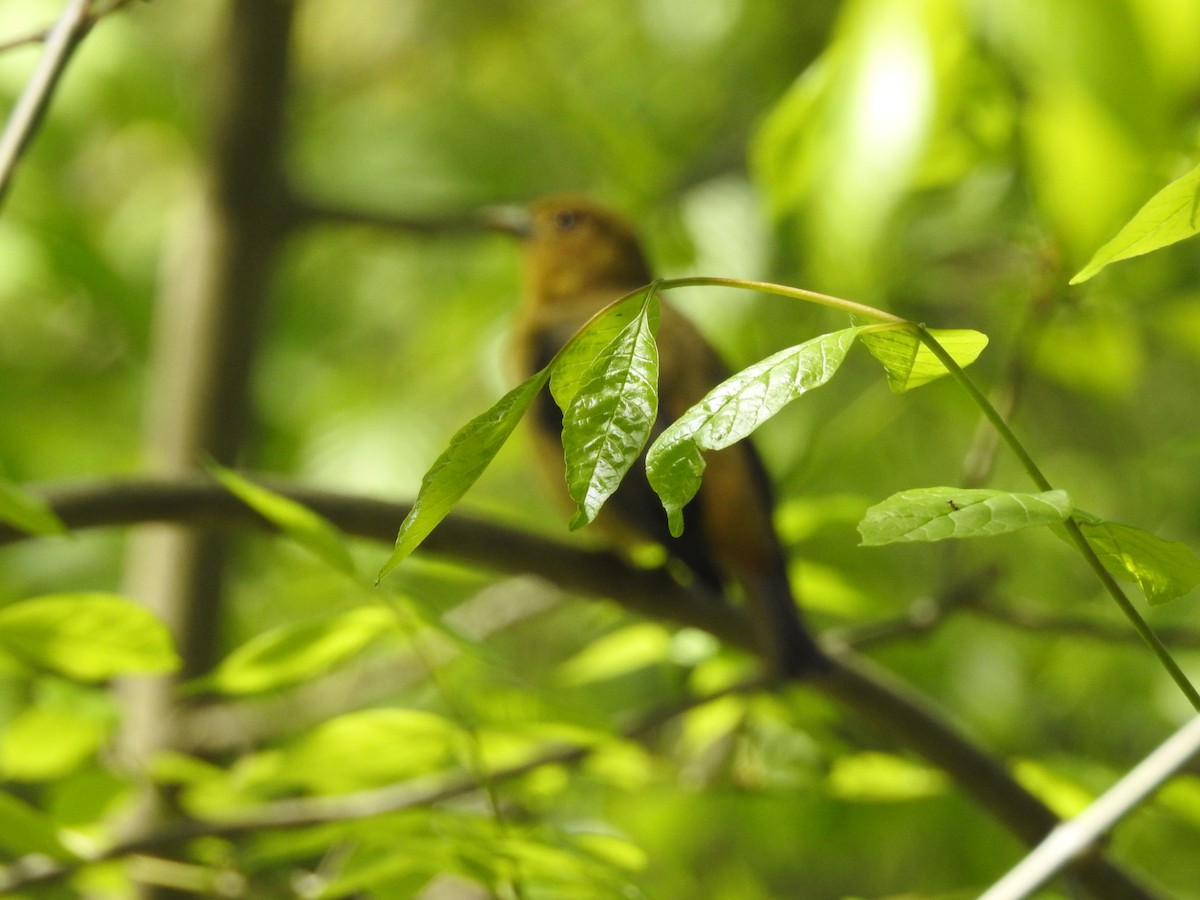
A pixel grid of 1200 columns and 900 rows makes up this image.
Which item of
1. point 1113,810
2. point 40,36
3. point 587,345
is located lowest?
point 1113,810

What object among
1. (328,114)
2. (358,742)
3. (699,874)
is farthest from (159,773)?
(328,114)

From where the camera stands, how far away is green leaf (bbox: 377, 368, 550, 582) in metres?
0.83

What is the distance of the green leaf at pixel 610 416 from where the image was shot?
2.68 ft

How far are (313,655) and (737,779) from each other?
3.36 feet

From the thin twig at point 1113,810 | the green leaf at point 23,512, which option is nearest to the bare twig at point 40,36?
the green leaf at point 23,512

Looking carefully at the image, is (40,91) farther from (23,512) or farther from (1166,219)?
(1166,219)

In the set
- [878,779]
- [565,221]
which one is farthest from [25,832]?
[565,221]

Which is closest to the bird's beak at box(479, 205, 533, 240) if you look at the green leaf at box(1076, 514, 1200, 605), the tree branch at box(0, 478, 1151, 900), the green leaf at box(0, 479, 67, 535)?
the tree branch at box(0, 478, 1151, 900)

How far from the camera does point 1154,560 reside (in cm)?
92

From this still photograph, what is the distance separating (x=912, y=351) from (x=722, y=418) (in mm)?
179

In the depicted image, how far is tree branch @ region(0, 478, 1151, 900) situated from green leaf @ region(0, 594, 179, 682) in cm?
33

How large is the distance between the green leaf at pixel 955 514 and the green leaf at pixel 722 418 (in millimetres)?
99

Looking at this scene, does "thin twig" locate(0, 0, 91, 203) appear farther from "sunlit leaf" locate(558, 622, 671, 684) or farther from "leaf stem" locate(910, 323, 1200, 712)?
"sunlit leaf" locate(558, 622, 671, 684)

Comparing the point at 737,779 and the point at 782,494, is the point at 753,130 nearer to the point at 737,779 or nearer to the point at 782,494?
the point at 782,494
